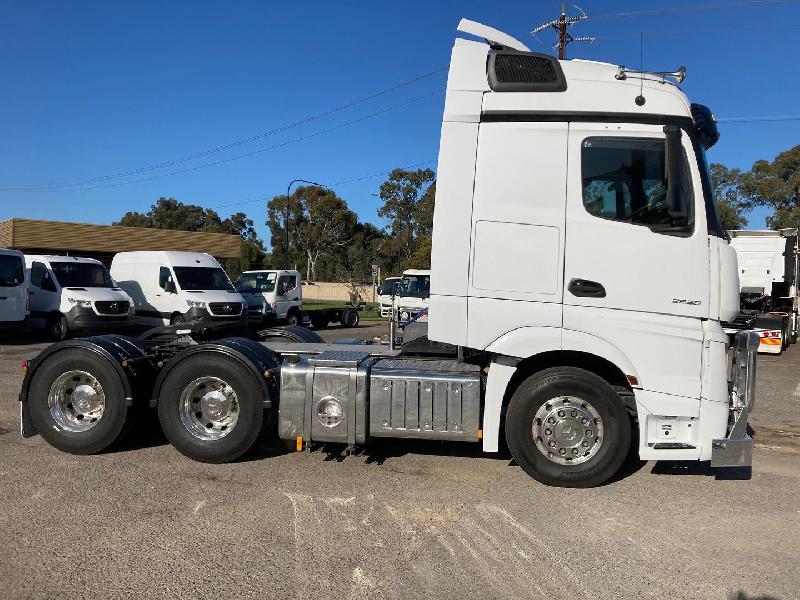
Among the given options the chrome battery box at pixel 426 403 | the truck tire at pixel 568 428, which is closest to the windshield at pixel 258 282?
the chrome battery box at pixel 426 403

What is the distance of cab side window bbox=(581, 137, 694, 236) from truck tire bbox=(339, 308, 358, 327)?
17.6 meters

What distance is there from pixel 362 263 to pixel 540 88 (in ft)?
181

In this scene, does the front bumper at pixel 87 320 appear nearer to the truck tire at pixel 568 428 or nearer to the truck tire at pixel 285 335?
the truck tire at pixel 285 335

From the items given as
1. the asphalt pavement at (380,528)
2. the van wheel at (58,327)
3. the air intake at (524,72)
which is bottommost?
the asphalt pavement at (380,528)

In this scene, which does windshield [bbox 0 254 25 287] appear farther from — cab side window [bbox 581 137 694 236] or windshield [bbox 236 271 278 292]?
cab side window [bbox 581 137 694 236]

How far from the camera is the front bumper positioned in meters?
16.9

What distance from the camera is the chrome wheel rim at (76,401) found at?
605 centimetres

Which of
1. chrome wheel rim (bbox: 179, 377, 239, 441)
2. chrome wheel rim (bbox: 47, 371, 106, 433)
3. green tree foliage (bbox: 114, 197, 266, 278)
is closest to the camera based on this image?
chrome wheel rim (bbox: 179, 377, 239, 441)

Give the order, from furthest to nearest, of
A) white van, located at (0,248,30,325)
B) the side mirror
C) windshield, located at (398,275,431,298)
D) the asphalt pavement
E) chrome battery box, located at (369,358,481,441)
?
1. windshield, located at (398,275,431,298)
2. white van, located at (0,248,30,325)
3. chrome battery box, located at (369,358,481,441)
4. the side mirror
5. the asphalt pavement

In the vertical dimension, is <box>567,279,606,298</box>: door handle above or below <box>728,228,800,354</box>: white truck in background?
below

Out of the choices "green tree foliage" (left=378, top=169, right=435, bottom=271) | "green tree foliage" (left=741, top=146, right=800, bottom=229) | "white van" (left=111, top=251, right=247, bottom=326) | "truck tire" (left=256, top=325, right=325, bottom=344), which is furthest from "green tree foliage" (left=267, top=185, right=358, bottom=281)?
"truck tire" (left=256, top=325, right=325, bottom=344)

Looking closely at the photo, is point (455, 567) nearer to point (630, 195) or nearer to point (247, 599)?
point (247, 599)

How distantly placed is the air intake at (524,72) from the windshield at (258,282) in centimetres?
1716

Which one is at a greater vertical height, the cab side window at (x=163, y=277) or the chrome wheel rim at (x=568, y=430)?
the cab side window at (x=163, y=277)
